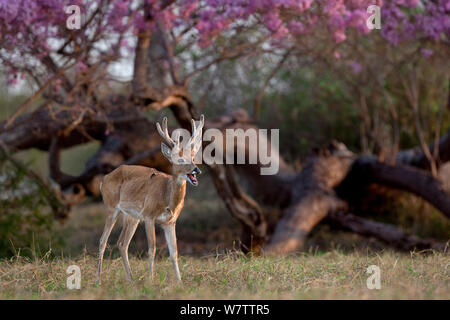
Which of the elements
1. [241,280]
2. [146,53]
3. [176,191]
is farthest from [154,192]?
[146,53]

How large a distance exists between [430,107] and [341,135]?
227 centimetres

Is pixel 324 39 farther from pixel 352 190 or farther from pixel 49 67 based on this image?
pixel 49 67

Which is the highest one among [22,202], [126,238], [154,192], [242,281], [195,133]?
[195,133]

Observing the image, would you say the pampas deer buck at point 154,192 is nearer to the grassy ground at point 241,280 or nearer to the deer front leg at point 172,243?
the deer front leg at point 172,243

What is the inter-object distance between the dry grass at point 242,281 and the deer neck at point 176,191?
1.93 feet

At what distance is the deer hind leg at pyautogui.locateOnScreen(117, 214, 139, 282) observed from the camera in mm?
4449

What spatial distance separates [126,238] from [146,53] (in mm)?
4258

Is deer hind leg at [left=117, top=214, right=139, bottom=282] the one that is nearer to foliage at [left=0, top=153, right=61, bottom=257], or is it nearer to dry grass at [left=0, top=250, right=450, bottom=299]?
dry grass at [left=0, top=250, right=450, bottom=299]

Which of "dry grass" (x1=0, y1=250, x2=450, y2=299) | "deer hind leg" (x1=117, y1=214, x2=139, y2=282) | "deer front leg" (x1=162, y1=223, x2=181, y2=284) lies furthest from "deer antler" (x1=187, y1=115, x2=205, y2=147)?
"dry grass" (x1=0, y1=250, x2=450, y2=299)

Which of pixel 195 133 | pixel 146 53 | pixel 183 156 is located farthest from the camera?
pixel 146 53

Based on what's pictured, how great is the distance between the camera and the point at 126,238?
4516 millimetres

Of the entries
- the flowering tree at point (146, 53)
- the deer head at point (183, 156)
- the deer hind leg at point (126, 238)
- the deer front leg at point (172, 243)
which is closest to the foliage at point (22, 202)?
the flowering tree at point (146, 53)

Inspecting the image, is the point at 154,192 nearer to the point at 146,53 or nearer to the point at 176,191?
the point at 176,191

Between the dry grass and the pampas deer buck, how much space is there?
30 centimetres
